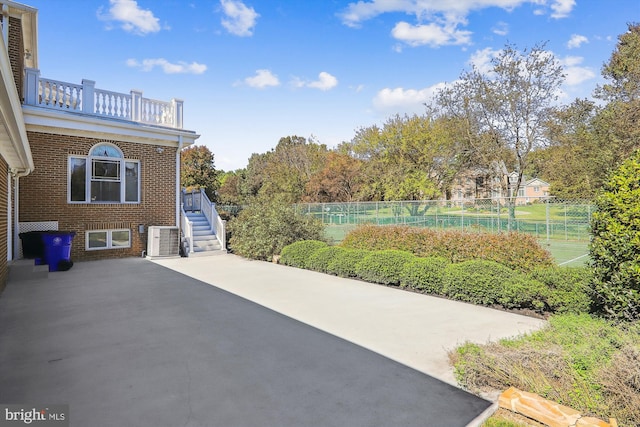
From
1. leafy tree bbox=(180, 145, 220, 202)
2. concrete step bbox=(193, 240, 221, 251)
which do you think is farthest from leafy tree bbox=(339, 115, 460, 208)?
concrete step bbox=(193, 240, 221, 251)

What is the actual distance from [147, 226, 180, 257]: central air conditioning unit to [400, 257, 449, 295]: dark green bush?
832 cm

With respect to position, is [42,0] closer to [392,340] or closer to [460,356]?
[392,340]

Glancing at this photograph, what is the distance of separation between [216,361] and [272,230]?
7929 mm

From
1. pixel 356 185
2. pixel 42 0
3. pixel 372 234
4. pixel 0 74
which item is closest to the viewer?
pixel 0 74

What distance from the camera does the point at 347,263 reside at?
337 inches

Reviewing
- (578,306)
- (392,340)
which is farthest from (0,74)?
(578,306)

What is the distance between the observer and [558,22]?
15.3 metres

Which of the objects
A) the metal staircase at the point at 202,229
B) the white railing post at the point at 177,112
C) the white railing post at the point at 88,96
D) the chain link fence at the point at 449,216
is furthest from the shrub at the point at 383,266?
the white railing post at the point at 88,96

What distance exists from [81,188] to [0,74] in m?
9.70

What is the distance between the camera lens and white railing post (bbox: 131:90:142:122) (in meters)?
12.1

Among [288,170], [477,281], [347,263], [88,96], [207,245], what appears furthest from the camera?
[288,170]

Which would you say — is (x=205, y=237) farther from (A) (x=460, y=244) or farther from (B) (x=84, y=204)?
(A) (x=460, y=244)

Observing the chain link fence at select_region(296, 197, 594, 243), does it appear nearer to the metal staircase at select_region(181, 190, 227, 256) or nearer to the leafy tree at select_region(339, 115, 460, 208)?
the metal staircase at select_region(181, 190, 227, 256)

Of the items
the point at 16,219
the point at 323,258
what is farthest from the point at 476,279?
the point at 16,219
